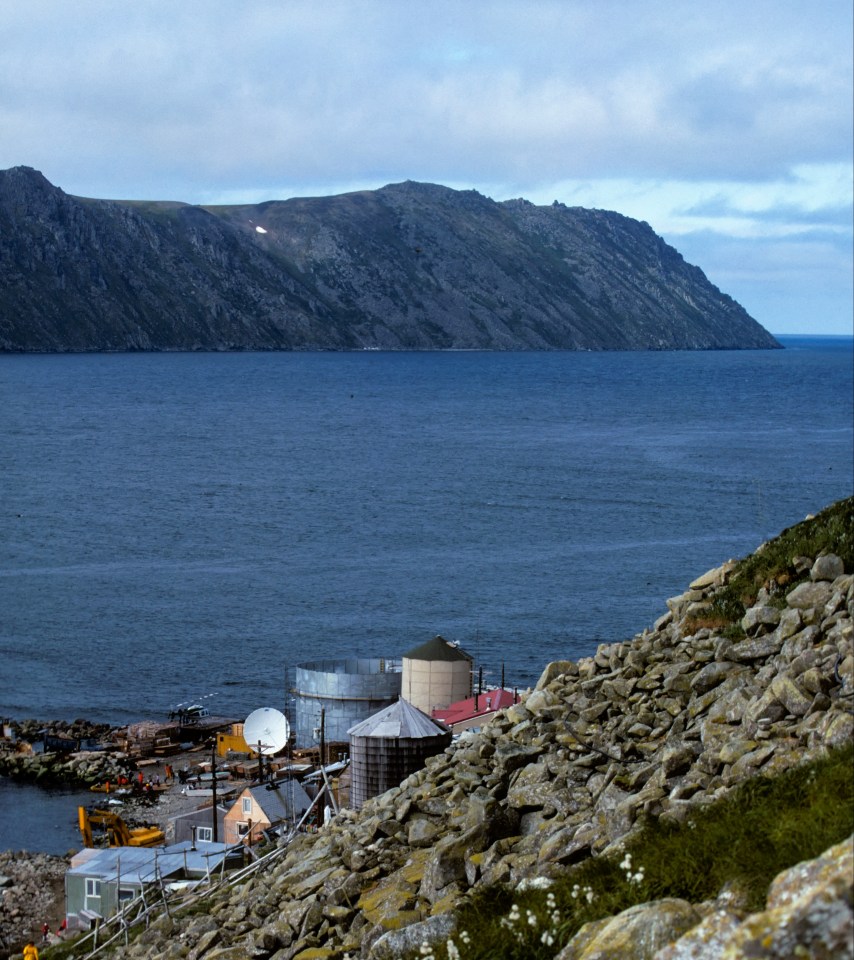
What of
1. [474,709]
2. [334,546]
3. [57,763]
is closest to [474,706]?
[474,709]

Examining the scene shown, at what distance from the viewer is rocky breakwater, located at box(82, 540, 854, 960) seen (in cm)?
1319

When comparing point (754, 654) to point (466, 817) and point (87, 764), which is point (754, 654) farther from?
point (87, 764)

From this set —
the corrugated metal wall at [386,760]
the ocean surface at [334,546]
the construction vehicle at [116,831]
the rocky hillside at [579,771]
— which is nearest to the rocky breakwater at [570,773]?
the rocky hillside at [579,771]

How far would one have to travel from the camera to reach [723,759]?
43.8 feet

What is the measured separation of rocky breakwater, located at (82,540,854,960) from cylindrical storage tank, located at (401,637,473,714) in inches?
1076

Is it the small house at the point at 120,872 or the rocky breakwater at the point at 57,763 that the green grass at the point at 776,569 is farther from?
the rocky breakwater at the point at 57,763

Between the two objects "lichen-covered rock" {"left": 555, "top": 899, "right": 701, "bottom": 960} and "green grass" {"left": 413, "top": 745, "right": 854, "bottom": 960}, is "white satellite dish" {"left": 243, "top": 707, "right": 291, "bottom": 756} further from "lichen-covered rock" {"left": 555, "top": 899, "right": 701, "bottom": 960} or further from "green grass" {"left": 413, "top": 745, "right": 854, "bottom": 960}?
"lichen-covered rock" {"left": 555, "top": 899, "right": 701, "bottom": 960}

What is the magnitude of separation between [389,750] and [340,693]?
25603 millimetres

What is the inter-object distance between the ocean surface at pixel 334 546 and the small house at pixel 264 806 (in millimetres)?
8440

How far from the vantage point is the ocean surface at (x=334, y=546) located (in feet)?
211

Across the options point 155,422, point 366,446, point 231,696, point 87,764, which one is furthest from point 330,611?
point 155,422

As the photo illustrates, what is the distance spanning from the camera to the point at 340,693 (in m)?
47.4

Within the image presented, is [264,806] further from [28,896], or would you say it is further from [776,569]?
[776,569]

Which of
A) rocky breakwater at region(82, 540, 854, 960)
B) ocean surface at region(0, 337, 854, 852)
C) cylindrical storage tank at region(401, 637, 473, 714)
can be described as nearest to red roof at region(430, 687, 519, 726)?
cylindrical storage tank at region(401, 637, 473, 714)
